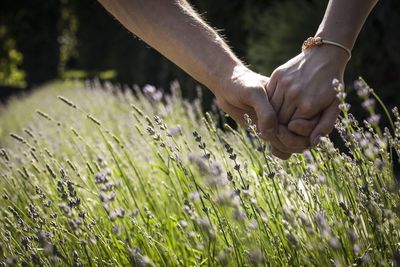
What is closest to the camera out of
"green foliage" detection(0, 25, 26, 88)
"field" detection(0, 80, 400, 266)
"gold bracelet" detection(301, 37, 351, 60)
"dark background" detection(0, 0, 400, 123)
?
"field" detection(0, 80, 400, 266)

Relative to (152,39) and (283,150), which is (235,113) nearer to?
(283,150)

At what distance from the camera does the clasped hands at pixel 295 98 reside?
1.80 metres

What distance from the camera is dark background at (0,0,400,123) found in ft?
14.8

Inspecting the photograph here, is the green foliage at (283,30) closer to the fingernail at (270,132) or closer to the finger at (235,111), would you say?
the finger at (235,111)

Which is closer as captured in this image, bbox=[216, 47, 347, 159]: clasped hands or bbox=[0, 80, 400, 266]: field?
bbox=[0, 80, 400, 266]: field

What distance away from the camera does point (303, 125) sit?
1.80m

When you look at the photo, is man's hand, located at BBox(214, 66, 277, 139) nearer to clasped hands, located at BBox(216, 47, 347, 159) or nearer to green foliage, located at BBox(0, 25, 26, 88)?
clasped hands, located at BBox(216, 47, 347, 159)

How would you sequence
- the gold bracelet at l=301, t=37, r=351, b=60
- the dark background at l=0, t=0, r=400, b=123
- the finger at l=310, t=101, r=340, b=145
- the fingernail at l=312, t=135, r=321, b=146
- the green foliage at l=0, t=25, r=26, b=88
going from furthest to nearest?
1. the green foliage at l=0, t=25, r=26, b=88
2. the dark background at l=0, t=0, r=400, b=123
3. the gold bracelet at l=301, t=37, r=351, b=60
4. the finger at l=310, t=101, r=340, b=145
5. the fingernail at l=312, t=135, r=321, b=146

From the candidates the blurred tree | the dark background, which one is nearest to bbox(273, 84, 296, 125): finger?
the dark background

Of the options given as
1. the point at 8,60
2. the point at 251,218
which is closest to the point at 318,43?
the point at 251,218

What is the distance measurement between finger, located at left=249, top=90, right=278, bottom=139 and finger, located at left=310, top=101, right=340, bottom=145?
0.15 meters

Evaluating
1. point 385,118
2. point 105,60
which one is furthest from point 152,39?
point 105,60

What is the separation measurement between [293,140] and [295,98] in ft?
0.52

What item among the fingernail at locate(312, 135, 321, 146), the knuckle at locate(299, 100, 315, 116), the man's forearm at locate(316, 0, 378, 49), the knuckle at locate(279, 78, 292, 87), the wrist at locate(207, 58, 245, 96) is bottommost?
the fingernail at locate(312, 135, 321, 146)
